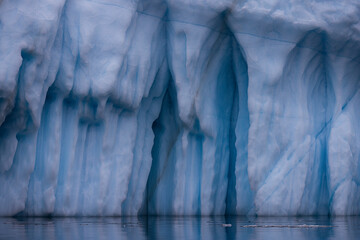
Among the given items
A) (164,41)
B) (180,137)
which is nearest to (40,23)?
(164,41)

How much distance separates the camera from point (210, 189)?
13.3 m

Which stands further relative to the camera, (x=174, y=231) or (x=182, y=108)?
(x=182, y=108)

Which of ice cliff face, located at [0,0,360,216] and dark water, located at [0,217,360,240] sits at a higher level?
ice cliff face, located at [0,0,360,216]

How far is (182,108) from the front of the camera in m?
12.6

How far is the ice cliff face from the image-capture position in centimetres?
1071

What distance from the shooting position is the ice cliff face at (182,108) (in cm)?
1071

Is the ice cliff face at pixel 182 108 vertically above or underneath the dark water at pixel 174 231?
above

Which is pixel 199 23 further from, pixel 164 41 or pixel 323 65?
pixel 323 65

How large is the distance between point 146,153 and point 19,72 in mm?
3651

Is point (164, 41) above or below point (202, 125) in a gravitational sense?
above

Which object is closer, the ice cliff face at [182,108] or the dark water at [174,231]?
the dark water at [174,231]

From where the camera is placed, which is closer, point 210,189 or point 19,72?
point 19,72

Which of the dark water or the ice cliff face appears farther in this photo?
the ice cliff face

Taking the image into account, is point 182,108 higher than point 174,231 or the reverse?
higher
